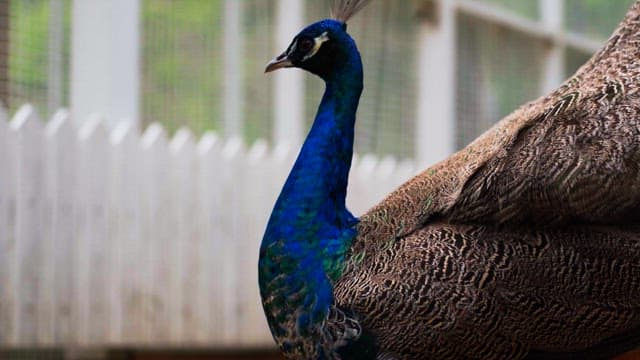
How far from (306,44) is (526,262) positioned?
34.7 inches

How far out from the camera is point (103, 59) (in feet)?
24.2

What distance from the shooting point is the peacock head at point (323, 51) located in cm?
370

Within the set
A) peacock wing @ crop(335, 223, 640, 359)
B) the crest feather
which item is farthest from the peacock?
the crest feather

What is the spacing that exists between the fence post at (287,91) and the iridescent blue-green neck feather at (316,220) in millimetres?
4984

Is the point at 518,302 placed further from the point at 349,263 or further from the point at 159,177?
the point at 159,177

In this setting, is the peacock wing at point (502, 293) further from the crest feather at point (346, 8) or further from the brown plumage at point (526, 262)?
the crest feather at point (346, 8)

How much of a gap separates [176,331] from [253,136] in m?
1.86

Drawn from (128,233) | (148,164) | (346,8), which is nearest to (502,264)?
(346,8)

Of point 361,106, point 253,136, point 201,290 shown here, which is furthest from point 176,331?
point 361,106

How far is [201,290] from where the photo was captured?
24.0 feet

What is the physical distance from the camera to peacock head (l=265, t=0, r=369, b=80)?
3.70 meters

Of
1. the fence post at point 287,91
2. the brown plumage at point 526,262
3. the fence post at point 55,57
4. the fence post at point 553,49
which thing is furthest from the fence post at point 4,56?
the fence post at point 553,49

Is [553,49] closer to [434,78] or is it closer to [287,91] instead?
[434,78]

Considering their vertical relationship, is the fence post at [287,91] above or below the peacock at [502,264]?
above
